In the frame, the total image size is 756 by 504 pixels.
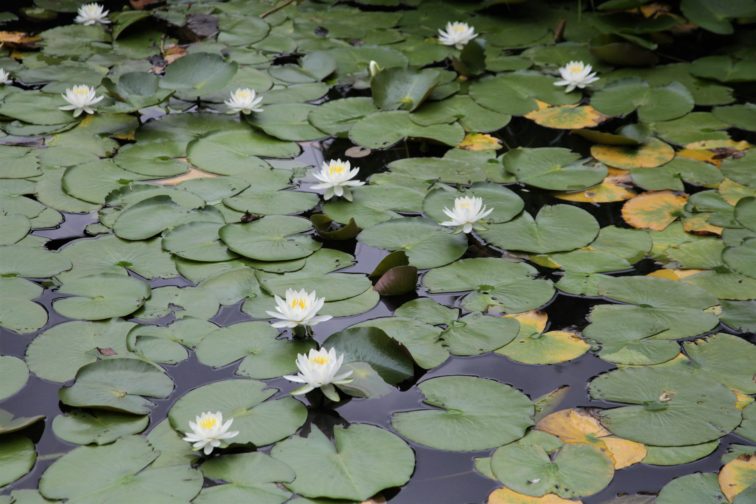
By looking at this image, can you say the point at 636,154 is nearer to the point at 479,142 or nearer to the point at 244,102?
the point at 479,142

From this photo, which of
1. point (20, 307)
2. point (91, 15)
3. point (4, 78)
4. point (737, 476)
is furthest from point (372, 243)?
point (91, 15)

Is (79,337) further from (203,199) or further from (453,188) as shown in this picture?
(453,188)

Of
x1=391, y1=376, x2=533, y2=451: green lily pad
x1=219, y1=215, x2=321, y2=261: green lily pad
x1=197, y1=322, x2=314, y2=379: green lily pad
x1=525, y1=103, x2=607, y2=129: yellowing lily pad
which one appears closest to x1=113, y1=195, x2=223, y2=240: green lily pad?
x1=219, y1=215, x2=321, y2=261: green lily pad

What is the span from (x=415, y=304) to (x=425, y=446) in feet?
1.87

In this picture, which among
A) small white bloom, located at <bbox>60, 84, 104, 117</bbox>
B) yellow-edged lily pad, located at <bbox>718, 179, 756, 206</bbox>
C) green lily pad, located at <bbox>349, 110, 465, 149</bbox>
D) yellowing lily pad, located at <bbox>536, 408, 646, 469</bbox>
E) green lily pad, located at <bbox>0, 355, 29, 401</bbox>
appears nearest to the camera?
yellowing lily pad, located at <bbox>536, 408, 646, 469</bbox>

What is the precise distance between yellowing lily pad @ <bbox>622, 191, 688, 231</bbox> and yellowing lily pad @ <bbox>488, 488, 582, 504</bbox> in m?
1.28

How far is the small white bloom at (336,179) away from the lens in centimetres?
299

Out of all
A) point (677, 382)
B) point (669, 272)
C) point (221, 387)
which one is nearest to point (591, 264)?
point (669, 272)

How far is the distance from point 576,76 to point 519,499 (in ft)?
7.55

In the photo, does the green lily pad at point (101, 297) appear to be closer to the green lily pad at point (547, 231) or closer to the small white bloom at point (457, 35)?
the green lily pad at point (547, 231)

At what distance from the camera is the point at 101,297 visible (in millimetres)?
2539

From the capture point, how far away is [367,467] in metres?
1.98

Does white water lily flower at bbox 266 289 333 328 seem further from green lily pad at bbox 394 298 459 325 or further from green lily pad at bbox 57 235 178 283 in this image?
green lily pad at bbox 57 235 178 283

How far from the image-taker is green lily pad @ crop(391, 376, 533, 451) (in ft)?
6.80
